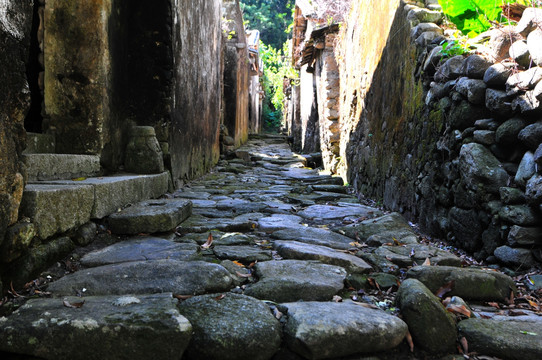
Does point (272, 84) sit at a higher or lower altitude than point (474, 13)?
higher

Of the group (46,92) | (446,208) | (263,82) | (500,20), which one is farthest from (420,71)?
(263,82)

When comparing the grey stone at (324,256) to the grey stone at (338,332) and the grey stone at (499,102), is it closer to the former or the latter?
the grey stone at (338,332)

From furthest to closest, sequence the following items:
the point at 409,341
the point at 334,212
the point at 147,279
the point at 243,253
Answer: the point at 334,212 → the point at 243,253 → the point at 147,279 → the point at 409,341

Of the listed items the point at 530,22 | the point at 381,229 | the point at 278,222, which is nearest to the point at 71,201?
the point at 278,222

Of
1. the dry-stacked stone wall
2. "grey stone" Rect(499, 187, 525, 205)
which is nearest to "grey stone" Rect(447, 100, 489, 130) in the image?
the dry-stacked stone wall

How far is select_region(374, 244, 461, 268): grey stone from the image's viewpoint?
2209 millimetres

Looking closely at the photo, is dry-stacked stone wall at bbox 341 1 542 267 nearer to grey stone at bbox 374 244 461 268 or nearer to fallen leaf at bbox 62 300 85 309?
grey stone at bbox 374 244 461 268

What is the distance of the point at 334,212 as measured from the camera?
378 centimetres

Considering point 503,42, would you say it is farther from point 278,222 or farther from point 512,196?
point 278,222

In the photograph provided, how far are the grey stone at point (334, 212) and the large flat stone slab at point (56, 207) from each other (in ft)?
6.36

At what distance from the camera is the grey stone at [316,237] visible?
2551 mm

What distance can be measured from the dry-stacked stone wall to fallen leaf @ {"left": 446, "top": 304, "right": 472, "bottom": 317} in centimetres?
76

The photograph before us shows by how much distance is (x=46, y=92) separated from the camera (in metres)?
3.06

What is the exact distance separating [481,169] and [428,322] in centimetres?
129
